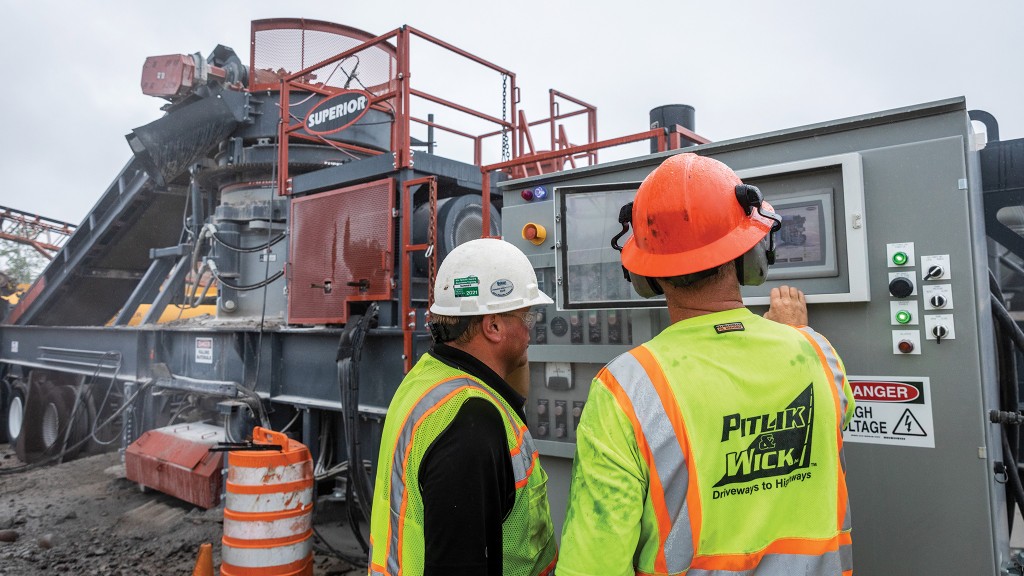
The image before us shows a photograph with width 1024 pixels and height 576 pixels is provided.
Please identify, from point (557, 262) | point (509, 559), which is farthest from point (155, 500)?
point (509, 559)

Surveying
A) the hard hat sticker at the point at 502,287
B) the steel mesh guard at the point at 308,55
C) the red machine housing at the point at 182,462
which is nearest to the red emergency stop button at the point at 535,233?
the hard hat sticker at the point at 502,287

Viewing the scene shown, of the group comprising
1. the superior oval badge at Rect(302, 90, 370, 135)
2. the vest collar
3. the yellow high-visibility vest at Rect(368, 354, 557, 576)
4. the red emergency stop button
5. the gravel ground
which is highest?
the superior oval badge at Rect(302, 90, 370, 135)

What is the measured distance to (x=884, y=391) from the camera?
221 cm

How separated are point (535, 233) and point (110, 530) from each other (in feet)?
16.9

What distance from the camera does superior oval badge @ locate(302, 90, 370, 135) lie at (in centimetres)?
512

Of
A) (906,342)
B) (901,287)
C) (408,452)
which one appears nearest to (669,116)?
(901,287)

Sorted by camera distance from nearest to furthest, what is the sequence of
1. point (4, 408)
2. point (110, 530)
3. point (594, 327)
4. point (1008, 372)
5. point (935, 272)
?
point (935, 272) → point (1008, 372) → point (594, 327) → point (110, 530) → point (4, 408)

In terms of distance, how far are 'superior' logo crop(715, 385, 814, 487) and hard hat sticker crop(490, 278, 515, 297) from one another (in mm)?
796

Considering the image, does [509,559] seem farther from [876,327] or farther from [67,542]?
[67,542]

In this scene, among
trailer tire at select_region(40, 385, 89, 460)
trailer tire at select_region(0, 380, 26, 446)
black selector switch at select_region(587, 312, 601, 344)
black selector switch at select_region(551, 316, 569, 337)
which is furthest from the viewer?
trailer tire at select_region(0, 380, 26, 446)

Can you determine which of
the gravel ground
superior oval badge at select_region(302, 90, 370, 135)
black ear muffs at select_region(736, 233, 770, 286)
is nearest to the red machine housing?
the gravel ground

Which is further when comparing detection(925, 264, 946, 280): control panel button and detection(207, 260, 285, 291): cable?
detection(207, 260, 285, 291): cable

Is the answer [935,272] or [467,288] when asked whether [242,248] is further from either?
[935,272]

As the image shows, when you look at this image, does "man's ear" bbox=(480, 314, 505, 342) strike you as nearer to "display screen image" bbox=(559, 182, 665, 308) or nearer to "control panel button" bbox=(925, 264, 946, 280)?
"display screen image" bbox=(559, 182, 665, 308)
